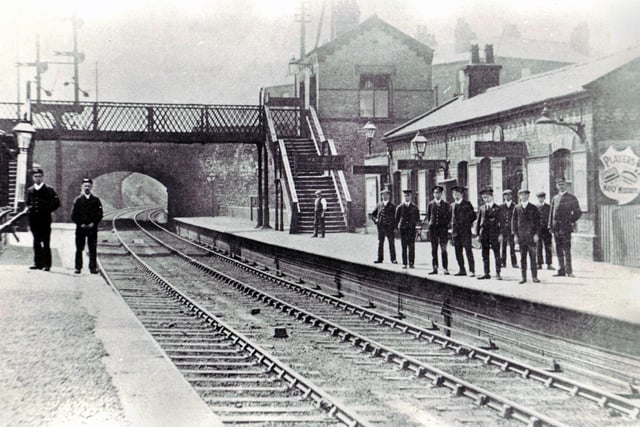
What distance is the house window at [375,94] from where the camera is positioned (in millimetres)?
31688

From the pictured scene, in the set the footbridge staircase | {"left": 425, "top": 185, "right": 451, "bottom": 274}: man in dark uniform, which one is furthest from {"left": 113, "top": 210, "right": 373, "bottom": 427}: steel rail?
the footbridge staircase

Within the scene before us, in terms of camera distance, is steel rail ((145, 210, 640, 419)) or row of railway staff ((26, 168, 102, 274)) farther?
row of railway staff ((26, 168, 102, 274))

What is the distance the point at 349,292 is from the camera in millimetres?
14320

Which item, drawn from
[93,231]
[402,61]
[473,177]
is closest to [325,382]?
[93,231]

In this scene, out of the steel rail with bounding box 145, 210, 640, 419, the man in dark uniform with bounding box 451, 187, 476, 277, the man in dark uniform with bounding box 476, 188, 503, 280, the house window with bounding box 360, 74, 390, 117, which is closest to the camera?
the steel rail with bounding box 145, 210, 640, 419

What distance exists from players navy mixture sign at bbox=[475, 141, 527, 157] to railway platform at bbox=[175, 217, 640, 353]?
2.22 meters

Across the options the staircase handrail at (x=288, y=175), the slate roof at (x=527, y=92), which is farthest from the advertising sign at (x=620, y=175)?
the staircase handrail at (x=288, y=175)

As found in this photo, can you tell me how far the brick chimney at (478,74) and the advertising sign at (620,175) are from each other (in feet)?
30.9

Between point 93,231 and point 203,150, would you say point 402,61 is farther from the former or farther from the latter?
point 93,231

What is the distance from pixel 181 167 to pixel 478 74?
82.3 feet

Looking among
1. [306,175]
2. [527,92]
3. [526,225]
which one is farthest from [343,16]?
[526,225]

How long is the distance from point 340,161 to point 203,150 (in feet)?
76.1

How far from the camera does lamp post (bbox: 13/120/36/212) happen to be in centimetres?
1873

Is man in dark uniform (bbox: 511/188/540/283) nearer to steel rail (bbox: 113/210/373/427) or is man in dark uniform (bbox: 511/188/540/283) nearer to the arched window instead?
steel rail (bbox: 113/210/373/427)
